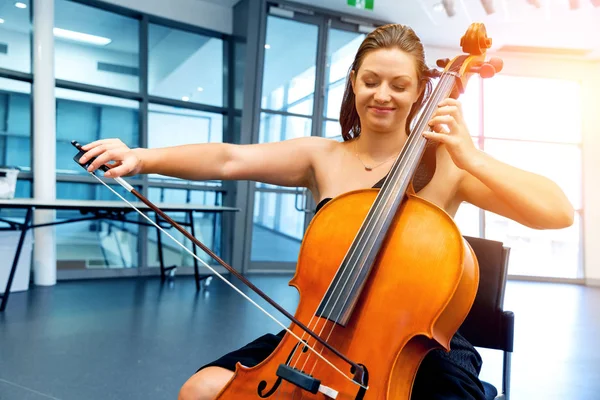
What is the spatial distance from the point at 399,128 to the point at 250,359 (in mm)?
623

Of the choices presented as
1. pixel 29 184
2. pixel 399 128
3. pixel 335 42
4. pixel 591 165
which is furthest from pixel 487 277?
pixel 591 165

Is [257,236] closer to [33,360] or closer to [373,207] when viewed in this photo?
[33,360]

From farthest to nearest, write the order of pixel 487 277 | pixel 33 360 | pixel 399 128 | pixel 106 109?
pixel 106 109
pixel 33 360
pixel 487 277
pixel 399 128

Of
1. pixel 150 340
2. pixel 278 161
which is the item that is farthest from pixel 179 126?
pixel 278 161

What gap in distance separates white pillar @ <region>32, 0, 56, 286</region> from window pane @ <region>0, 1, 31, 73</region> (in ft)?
1.01

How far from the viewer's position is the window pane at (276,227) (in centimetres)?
546

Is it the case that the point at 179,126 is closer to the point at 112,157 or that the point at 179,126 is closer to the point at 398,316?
the point at 112,157

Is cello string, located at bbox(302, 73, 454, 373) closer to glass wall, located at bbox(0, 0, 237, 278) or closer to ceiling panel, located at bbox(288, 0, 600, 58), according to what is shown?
glass wall, located at bbox(0, 0, 237, 278)

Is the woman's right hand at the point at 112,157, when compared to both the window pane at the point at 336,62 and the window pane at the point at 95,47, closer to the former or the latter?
the window pane at the point at 95,47

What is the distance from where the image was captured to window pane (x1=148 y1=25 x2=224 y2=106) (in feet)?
16.7

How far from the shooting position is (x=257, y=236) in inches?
215

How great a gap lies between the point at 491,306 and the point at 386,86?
0.68 m

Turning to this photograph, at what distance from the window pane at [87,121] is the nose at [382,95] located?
4.03 m

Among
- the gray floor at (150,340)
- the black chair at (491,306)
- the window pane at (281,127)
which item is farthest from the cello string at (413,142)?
the window pane at (281,127)
